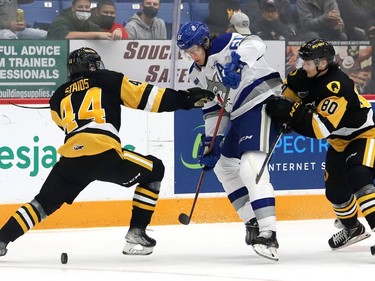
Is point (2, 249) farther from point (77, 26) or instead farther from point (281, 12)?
point (281, 12)

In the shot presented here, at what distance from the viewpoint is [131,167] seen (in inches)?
211

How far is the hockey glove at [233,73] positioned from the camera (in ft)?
17.1

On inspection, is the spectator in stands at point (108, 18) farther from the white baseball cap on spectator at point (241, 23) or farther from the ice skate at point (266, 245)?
the ice skate at point (266, 245)

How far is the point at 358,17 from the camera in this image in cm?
802

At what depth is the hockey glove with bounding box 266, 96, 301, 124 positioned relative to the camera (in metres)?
5.29

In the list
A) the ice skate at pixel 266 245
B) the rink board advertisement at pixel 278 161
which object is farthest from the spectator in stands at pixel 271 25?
the ice skate at pixel 266 245

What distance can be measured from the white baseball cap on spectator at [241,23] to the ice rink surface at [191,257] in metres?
1.53

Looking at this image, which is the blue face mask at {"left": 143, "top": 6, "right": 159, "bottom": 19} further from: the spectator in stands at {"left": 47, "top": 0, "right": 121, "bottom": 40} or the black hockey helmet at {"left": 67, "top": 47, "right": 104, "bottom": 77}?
the black hockey helmet at {"left": 67, "top": 47, "right": 104, "bottom": 77}

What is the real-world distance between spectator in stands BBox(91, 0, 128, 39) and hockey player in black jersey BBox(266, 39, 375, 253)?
Result: 6.98ft

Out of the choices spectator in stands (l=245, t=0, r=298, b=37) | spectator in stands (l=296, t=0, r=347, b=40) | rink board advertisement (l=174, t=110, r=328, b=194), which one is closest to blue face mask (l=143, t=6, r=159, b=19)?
spectator in stands (l=245, t=0, r=298, b=37)

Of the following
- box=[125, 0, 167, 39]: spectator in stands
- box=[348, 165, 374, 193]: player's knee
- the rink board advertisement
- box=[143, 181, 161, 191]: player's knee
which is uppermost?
box=[348, 165, 374, 193]: player's knee

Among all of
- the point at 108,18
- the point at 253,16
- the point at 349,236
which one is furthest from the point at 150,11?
the point at 349,236

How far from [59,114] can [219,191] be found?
5.93 ft

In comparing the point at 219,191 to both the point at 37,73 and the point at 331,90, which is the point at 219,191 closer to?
the point at 37,73
